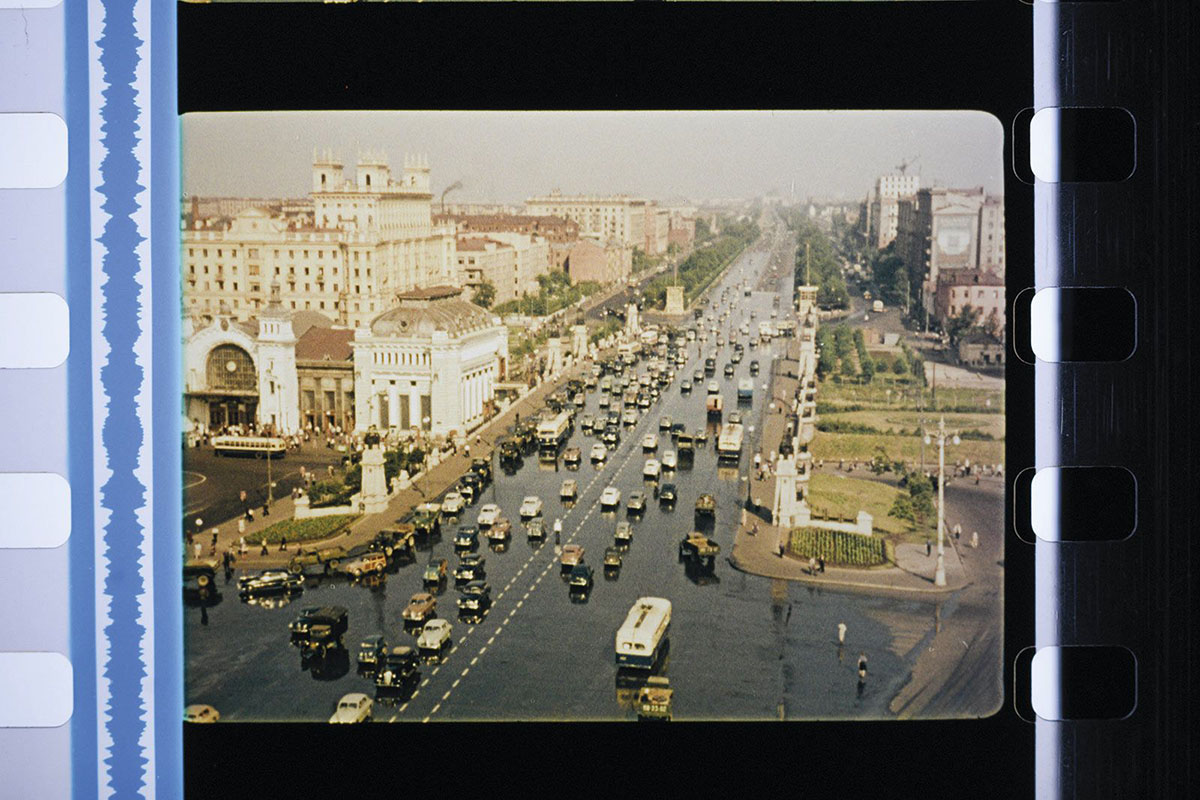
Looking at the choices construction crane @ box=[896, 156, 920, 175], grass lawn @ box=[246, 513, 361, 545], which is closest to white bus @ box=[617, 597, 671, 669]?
grass lawn @ box=[246, 513, 361, 545]

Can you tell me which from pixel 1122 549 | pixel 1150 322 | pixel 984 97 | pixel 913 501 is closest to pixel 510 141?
pixel 984 97

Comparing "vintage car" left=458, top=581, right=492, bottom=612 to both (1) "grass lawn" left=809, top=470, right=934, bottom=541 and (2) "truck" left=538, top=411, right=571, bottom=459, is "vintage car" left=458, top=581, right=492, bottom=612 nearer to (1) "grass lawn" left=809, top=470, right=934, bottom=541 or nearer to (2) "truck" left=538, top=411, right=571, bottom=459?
(2) "truck" left=538, top=411, right=571, bottom=459

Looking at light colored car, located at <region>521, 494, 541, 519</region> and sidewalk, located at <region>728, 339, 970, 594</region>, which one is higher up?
light colored car, located at <region>521, 494, 541, 519</region>

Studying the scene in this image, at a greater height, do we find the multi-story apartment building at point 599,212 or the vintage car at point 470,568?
the multi-story apartment building at point 599,212

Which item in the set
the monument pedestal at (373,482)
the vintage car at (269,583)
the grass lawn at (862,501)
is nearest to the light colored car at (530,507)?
the monument pedestal at (373,482)

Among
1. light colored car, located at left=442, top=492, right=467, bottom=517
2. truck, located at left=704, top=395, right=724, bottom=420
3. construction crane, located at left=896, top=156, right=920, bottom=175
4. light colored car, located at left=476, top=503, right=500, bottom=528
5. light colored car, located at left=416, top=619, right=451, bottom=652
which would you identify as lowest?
light colored car, located at left=416, top=619, right=451, bottom=652

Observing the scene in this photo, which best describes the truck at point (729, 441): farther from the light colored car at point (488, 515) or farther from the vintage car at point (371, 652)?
the vintage car at point (371, 652)

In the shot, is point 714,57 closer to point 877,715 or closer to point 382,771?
point 877,715

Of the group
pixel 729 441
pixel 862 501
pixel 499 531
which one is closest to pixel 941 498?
pixel 862 501
